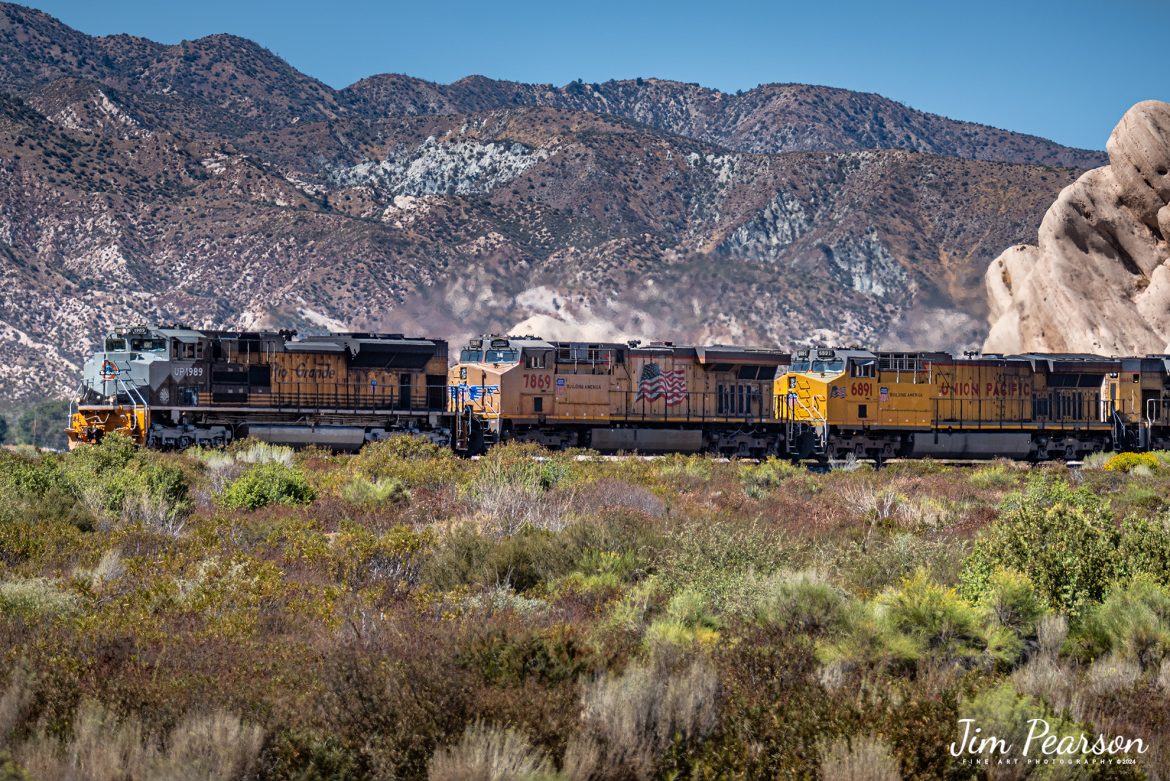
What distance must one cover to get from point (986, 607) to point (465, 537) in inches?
233

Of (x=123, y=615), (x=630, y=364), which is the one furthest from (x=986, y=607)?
(x=630, y=364)

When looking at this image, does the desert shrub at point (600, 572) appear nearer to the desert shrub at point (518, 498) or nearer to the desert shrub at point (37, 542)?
the desert shrub at point (518, 498)

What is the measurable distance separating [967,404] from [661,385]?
9.57m

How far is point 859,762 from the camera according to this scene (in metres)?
6.86

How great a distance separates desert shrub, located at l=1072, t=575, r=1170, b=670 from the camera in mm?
9734

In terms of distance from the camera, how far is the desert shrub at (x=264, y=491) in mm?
18562

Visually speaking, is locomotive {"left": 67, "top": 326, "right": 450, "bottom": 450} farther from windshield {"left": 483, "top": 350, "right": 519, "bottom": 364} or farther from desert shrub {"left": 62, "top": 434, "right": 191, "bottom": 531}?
desert shrub {"left": 62, "top": 434, "right": 191, "bottom": 531}

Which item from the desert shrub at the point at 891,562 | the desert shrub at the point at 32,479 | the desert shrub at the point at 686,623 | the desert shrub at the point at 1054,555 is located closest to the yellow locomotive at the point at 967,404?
the desert shrub at the point at 891,562

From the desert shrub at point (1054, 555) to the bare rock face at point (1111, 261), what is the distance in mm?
45132

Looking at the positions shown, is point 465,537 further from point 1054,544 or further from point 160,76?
Answer: point 160,76

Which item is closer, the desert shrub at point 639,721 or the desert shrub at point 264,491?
the desert shrub at point 639,721

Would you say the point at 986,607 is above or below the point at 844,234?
below

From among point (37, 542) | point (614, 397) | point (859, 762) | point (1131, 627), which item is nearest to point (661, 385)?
point (614, 397)

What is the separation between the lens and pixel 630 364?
34562 millimetres
